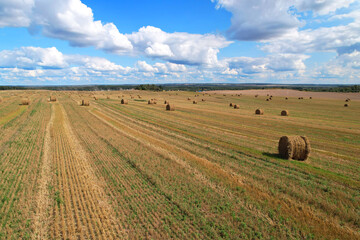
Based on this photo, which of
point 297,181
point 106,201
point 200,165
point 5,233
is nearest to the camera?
point 5,233

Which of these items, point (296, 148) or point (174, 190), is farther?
point (296, 148)

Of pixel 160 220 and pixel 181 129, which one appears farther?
pixel 181 129

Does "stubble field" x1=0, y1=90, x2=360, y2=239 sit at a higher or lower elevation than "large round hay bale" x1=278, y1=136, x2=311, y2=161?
lower

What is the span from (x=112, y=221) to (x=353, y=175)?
12.4 m

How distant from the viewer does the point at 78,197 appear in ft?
30.6

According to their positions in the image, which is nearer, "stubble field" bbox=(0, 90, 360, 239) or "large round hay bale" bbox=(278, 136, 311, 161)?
"stubble field" bbox=(0, 90, 360, 239)

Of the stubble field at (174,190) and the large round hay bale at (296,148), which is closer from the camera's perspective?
the stubble field at (174,190)

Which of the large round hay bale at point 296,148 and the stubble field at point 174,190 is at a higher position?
the large round hay bale at point 296,148

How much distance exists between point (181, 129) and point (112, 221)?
631 inches

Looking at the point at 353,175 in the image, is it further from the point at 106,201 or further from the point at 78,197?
the point at 78,197

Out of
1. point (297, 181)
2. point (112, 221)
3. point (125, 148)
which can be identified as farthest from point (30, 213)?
point (297, 181)

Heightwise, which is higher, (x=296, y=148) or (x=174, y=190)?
(x=296, y=148)

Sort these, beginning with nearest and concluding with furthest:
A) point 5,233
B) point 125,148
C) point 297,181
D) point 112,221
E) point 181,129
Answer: point 5,233
point 112,221
point 297,181
point 125,148
point 181,129

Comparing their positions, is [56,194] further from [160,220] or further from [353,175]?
[353,175]
